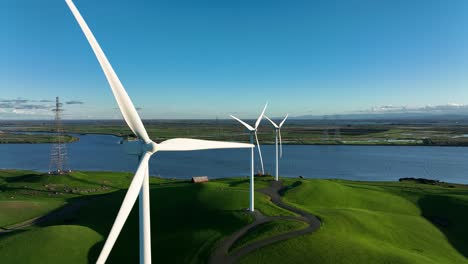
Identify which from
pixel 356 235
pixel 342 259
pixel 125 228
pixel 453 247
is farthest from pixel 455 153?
pixel 125 228

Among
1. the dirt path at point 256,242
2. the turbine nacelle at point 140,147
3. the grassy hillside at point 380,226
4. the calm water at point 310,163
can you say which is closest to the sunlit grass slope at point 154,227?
the dirt path at point 256,242

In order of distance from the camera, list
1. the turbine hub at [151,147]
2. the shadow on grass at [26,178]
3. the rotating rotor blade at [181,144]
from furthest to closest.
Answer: the shadow on grass at [26,178] → the rotating rotor blade at [181,144] → the turbine hub at [151,147]

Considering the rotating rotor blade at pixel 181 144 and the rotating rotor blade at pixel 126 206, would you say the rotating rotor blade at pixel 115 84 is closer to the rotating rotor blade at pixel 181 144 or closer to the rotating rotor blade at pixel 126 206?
the rotating rotor blade at pixel 181 144

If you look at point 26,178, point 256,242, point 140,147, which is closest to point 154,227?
point 256,242

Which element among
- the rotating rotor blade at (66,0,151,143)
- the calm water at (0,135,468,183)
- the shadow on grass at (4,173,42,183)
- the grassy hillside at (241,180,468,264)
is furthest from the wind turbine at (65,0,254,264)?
the calm water at (0,135,468,183)

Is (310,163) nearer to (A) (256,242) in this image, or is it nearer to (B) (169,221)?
(B) (169,221)

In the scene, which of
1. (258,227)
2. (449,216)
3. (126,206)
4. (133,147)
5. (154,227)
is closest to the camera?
(126,206)

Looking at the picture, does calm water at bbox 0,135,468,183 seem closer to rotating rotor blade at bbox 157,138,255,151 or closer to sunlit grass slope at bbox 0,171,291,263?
sunlit grass slope at bbox 0,171,291,263
